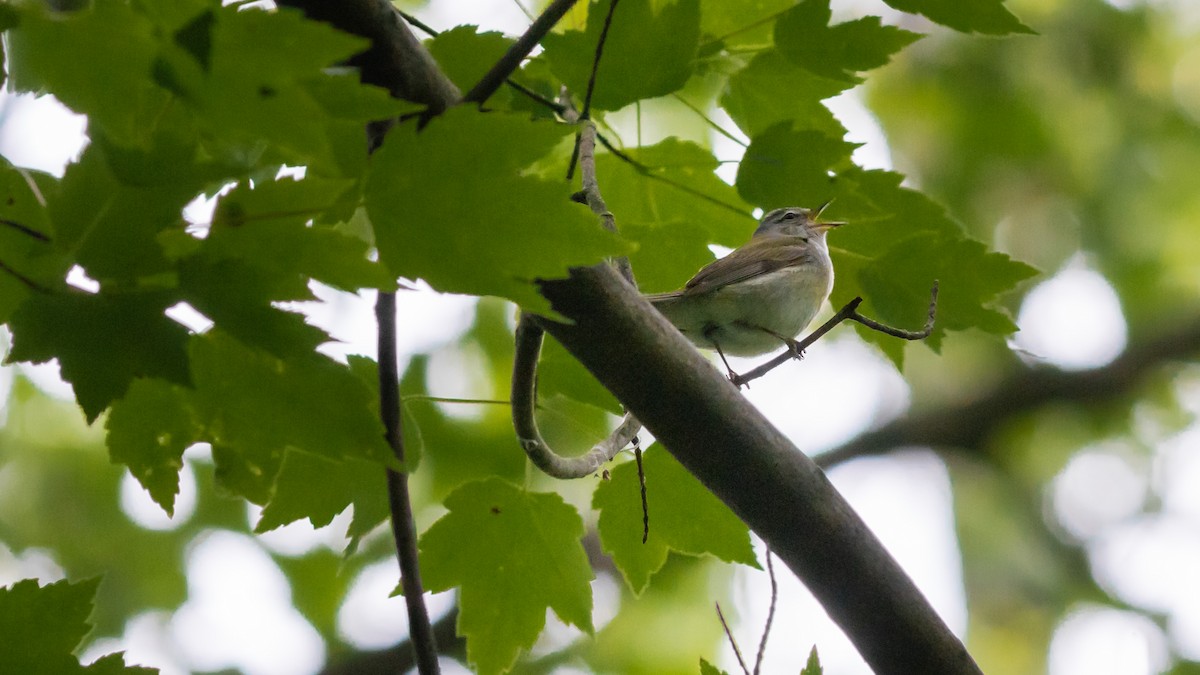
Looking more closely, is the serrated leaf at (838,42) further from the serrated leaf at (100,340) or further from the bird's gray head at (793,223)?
the bird's gray head at (793,223)

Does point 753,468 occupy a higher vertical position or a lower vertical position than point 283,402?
lower

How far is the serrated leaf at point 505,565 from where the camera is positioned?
215 cm

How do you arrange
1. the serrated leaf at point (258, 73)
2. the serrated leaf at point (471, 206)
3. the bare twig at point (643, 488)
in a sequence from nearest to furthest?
the serrated leaf at point (258, 73) < the serrated leaf at point (471, 206) < the bare twig at point (643, 488)

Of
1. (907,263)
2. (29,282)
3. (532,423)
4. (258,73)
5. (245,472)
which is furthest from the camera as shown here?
(907,263)

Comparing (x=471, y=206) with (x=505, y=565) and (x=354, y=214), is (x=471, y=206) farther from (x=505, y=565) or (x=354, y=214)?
(x=505, y=565)

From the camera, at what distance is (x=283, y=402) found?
4.44 ft

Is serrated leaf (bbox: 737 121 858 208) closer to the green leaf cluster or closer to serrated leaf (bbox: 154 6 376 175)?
the green leaf cluster

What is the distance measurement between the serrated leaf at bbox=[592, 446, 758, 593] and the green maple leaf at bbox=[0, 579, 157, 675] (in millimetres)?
1020

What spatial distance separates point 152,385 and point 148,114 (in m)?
0.39

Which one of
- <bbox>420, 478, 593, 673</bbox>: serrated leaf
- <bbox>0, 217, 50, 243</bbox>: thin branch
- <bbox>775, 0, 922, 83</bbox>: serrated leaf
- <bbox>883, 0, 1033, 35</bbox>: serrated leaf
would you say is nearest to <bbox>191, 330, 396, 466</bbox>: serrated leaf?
<bbox>0, 217, 50, 243</bbox>: thin branch

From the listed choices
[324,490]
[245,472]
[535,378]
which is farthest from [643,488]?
[245,472]

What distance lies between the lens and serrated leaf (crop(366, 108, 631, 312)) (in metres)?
1.29

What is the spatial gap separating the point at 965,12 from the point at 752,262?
274 cm

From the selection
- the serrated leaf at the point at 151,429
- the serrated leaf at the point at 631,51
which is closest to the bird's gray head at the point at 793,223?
the serrated leaf at the point at 631,51
